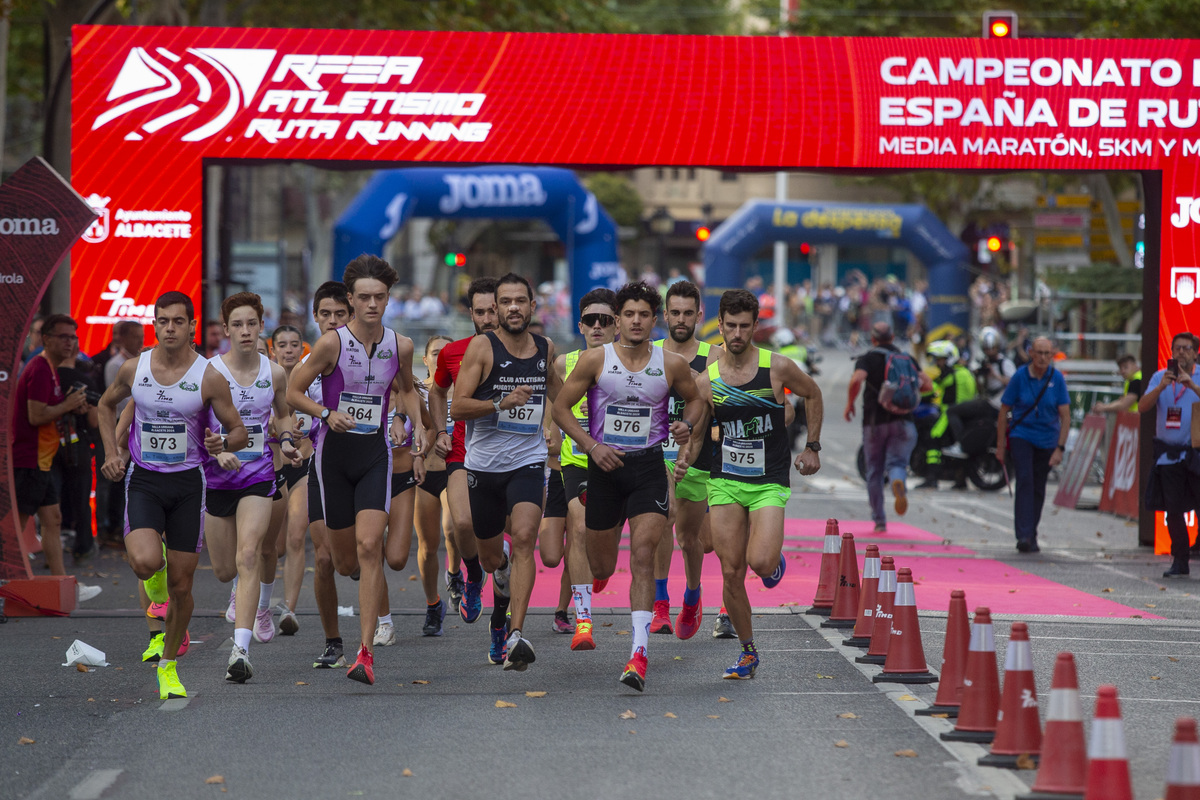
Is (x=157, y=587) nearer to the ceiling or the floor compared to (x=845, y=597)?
nearer to the ceiling

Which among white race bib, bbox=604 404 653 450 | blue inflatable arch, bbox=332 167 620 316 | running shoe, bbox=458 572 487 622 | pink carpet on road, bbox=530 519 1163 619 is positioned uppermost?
blue inflatable arch, bbox=332 167 620 316

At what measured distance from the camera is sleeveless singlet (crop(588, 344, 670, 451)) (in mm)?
7988

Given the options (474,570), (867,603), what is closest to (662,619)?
(474,570)

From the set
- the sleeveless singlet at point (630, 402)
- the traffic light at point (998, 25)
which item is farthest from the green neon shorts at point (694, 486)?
the traffic light at point (998, 25)

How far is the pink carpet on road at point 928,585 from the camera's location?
35.3ft

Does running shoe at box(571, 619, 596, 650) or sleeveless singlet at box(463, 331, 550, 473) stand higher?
sleeveless singlet at box(463, 331, 550, 473)

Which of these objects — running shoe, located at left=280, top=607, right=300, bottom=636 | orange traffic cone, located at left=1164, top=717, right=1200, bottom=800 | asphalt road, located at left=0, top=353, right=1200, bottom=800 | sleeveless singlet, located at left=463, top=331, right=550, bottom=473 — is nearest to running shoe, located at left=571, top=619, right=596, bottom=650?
asphalt road, located at left=0, top=353, right=1200, bottom=800

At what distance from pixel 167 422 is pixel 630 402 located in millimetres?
2316

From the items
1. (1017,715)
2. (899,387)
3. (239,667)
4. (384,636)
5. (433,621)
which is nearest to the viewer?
(1017,715)

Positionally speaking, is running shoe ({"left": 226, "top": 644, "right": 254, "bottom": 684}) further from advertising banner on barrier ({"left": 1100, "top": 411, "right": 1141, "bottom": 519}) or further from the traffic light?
advertising banner on barrier ({"left": 1100, "top": 411, "right": 1141, "bottom": 519})

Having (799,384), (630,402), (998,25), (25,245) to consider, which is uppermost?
(998,25)

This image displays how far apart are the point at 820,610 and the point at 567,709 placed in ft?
10.9

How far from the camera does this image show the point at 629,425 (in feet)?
26.3

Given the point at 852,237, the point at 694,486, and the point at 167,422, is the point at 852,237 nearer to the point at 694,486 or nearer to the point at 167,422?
the point at 694,486
